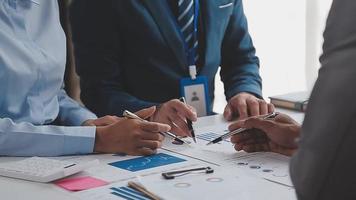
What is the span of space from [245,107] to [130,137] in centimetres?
49

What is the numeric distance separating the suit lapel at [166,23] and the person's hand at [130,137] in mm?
554

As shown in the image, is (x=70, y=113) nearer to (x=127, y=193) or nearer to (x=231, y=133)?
(x=231, y=133)

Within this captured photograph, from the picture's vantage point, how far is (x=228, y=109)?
165 centimetres

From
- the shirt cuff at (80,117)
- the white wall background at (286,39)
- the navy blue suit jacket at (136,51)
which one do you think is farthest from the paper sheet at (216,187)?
the white wall background at (286,39)

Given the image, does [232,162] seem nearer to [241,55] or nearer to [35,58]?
[35,58]

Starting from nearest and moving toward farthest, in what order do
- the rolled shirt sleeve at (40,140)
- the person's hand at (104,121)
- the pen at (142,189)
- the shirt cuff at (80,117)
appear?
1. the pen at (142,189)
2. the rolled shirt sleeve at (40,140)
3. the person's hand at (104,121)
4. the shirt cuff at (80,117)

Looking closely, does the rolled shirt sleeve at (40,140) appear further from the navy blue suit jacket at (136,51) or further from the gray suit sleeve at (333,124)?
the gray suit sleeve at (333,124)

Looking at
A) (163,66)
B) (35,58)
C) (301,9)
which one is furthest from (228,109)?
(301,9)

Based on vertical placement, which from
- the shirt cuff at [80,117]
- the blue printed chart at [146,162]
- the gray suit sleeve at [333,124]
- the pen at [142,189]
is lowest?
the blue printed chart at [146,162]

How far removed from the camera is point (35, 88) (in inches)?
55.1

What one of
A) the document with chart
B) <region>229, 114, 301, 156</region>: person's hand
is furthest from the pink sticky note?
<region>229, 114, 301, 156</region>: person's hand

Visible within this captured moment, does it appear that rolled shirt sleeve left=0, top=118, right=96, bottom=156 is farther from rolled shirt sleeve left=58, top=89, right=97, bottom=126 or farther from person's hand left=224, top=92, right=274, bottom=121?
person's hand left=224, top=92, right=274, bottom=121

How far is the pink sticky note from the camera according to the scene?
99 cm

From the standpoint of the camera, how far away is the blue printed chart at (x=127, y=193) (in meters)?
0.93
